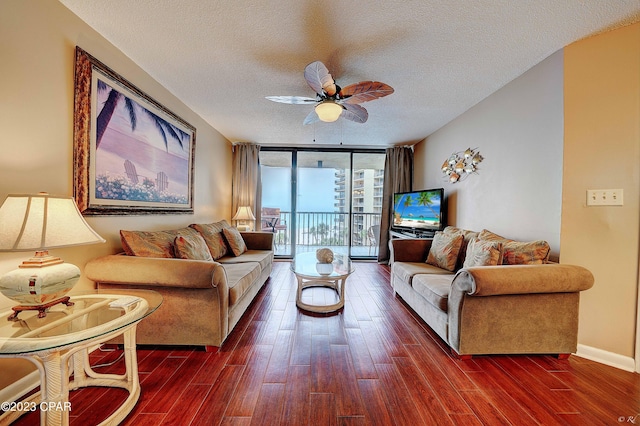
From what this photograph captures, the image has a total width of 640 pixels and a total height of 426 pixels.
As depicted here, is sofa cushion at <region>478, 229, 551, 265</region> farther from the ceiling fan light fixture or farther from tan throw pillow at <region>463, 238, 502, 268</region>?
the ceiling fan light fixture

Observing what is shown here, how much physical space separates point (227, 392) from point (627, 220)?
2844mm

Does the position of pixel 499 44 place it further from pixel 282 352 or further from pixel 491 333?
pixel 282 352

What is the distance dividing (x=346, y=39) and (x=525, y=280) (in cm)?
210

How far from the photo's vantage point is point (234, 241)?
3178mm

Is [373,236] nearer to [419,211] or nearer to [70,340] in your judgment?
[419,211]

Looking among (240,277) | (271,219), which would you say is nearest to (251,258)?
(240,277)

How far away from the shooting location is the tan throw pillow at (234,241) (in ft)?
10.2

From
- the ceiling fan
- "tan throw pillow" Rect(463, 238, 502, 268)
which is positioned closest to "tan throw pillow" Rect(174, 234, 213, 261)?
the ceiling fan

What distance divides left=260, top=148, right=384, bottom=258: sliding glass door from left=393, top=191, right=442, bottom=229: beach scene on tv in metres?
0.73

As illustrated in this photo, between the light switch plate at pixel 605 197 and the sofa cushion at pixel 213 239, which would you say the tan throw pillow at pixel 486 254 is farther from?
the sofa cushion at pixel 213 239

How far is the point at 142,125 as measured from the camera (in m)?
2.21

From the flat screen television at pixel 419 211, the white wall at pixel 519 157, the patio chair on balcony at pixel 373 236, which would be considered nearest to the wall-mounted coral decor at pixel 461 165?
the white wall at pixel 519 157

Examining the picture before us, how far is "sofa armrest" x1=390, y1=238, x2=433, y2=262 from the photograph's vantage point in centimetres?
295

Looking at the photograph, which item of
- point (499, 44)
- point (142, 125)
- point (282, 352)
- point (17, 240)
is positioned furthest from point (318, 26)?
point (282, 352)
